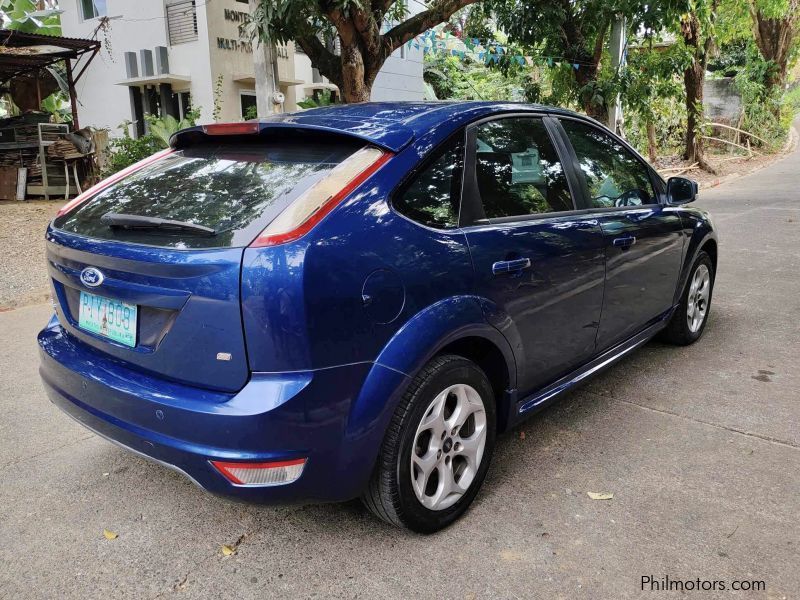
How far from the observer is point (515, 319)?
9.12 feet

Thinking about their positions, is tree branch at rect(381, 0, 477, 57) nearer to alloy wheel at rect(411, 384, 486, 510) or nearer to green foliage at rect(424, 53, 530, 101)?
alloy wheel at rect(411, 384, 486, 510)

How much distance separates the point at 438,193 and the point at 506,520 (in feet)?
4.40

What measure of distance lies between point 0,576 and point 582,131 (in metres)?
3.34

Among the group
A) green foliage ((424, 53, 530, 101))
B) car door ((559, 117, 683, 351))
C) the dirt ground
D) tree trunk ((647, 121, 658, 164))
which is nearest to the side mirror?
car door ((559, 117, 683, 351))

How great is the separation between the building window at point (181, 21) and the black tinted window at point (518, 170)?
15.5m

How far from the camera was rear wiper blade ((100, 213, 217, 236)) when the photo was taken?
2.20 m

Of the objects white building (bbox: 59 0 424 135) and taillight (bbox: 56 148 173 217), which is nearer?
taillight (bbox: 56 148 173 217)

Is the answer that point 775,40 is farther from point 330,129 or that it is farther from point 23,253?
point 330,129

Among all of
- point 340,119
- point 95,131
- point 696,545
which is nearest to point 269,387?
point 340,119

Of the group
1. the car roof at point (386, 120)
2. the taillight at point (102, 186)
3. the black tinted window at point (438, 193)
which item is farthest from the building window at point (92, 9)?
the black tinted window at point (438, 193)

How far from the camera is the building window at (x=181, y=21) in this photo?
16.3m

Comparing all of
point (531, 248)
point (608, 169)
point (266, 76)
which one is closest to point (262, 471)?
point (531, 248)

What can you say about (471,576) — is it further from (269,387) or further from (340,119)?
(340,119)

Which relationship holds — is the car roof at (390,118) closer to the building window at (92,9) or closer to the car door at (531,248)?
the car door at (531,248)
